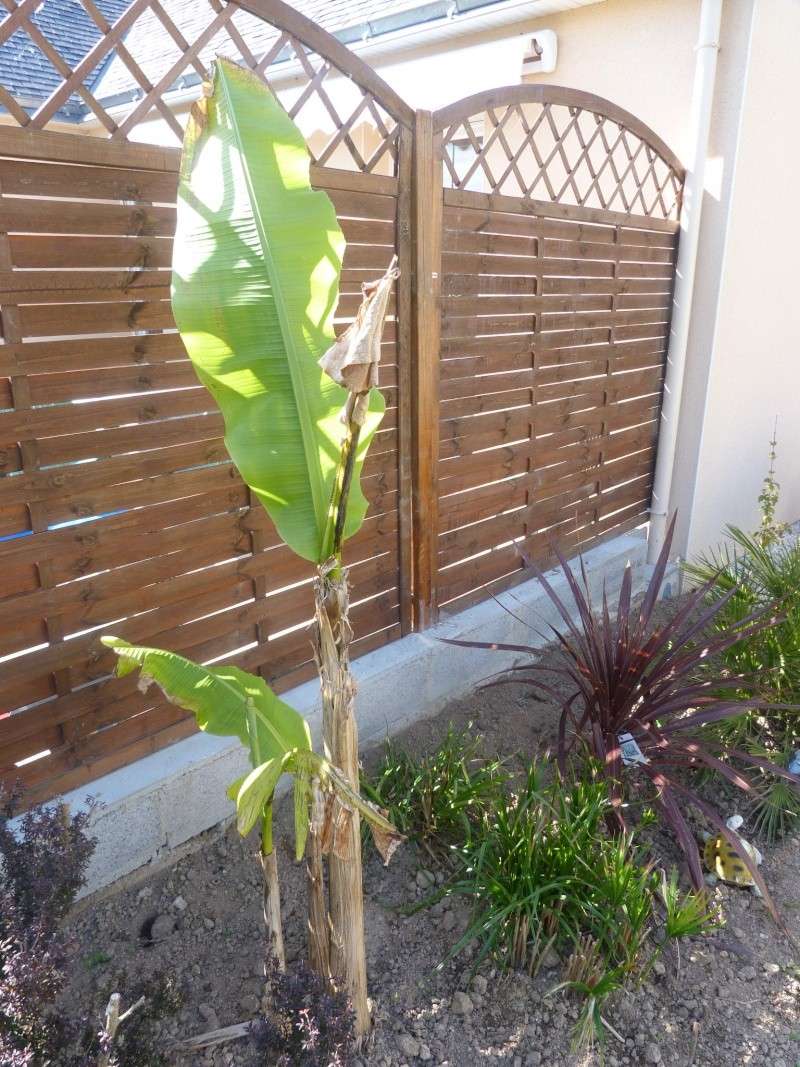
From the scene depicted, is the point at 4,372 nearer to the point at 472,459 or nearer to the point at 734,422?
the point at 472,459

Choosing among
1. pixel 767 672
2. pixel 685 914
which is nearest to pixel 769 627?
pixel 767 672

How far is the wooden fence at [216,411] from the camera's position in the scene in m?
2.41

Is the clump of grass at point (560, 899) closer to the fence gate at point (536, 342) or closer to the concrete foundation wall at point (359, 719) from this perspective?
the concrete foundation wall at point (359, 719)

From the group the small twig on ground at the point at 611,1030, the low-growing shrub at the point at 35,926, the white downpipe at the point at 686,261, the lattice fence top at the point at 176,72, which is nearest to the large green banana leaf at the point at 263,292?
the lattice fence top at the point at 176,72

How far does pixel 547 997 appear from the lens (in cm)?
254

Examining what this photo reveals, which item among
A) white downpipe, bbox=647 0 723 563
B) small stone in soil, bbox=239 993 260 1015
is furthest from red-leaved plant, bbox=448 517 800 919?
white downpipe, bbox=647 0 723 563

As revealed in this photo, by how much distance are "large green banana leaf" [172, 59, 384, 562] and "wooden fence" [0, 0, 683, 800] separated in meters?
0.66

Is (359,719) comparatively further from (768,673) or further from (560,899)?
(768,673)

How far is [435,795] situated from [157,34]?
915 cm

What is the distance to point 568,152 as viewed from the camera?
18.7ft

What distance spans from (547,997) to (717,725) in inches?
64.6

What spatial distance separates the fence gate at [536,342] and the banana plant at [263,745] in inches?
73.4

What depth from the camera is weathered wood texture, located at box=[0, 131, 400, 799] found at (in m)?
2.38

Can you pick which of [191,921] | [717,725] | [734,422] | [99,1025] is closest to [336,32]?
[734,422]
